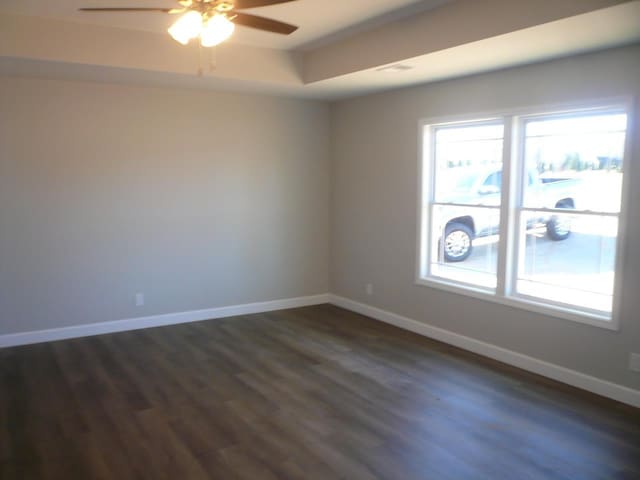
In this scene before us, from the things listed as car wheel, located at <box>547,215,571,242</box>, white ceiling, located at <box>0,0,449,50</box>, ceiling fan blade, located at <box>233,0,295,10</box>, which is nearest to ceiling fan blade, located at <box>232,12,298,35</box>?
ceiling fan blade, located at <box>233,0,295,10</box>

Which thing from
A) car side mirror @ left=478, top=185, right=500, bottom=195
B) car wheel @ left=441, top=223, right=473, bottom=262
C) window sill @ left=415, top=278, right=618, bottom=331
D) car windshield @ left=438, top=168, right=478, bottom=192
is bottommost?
window sill @ left=415, top=278, right=618, bottom=331

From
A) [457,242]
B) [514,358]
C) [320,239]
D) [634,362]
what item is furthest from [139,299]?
[634,362]

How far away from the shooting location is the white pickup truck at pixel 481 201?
13.5 feet

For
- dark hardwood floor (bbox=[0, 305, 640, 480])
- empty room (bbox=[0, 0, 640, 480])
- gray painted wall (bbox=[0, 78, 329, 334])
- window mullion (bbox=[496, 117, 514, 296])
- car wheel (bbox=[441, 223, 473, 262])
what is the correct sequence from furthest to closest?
car wheel (bbox=[441, 223, 473, 262])
gray painted wall (bbox=[0, 78, 329, 334])
window mullion (bbox=[496, 117, 514, 296])
empty room (bbox=[0, 0, 640, 480])
dark hardwood floor (bbox=[0, 305, 640, 480])

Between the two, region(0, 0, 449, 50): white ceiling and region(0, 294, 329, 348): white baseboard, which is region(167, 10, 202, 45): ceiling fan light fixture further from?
region(0, 294, 329, 348): white baseboard

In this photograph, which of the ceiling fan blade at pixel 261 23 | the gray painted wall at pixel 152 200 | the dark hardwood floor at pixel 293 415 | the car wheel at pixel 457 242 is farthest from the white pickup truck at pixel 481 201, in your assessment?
the ceiling fan blade at pixel 261 23

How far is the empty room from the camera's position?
10.3 ft

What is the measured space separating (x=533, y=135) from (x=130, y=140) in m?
3.83

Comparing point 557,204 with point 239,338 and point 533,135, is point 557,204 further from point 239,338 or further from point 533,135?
point 239,338

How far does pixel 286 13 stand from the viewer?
382cm

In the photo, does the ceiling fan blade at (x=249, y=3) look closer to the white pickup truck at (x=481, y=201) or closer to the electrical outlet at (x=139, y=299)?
the white pickup truck at (x=481, y=201)

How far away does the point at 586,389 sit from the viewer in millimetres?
3871

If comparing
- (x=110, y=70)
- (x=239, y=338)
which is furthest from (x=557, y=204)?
(x=110, y=70)

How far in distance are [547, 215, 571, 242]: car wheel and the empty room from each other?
0.05 meters
